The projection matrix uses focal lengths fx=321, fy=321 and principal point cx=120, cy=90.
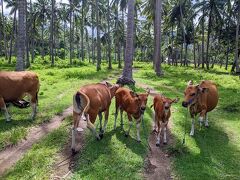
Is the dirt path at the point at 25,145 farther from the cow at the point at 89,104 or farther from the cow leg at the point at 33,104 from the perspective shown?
the cow at the point at 89,104

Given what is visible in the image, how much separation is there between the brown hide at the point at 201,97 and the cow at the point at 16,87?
6230 millimetres

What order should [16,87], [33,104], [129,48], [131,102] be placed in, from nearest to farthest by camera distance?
[131,102] → [16,87] → [33,104] → [129,48]

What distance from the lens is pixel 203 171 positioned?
29.0 feet

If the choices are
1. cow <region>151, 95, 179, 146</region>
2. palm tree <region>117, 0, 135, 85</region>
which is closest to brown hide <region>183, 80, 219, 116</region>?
cow <region>151, 95, 179, 146</region>

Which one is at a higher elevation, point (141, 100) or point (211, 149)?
point (141, 100)

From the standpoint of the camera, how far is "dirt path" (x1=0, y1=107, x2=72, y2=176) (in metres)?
9.21

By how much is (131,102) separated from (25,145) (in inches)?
146

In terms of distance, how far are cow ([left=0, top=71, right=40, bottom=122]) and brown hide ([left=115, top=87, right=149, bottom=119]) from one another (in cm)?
394

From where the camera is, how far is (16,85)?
12797 millimetres

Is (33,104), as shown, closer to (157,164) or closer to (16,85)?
(16,85)

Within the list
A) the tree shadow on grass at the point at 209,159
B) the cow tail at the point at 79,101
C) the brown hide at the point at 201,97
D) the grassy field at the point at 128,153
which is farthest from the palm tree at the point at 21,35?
the tree shadow on grass at the point at 209,159

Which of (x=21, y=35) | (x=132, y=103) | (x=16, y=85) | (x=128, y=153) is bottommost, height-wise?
(x=128, y=153)

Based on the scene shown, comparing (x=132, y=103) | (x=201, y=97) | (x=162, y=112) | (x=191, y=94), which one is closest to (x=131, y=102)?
(x=132, y=103)

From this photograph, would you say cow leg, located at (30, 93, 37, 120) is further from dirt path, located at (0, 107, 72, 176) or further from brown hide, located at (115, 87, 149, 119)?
brown hide, located at (115, 87, 149, 119)
